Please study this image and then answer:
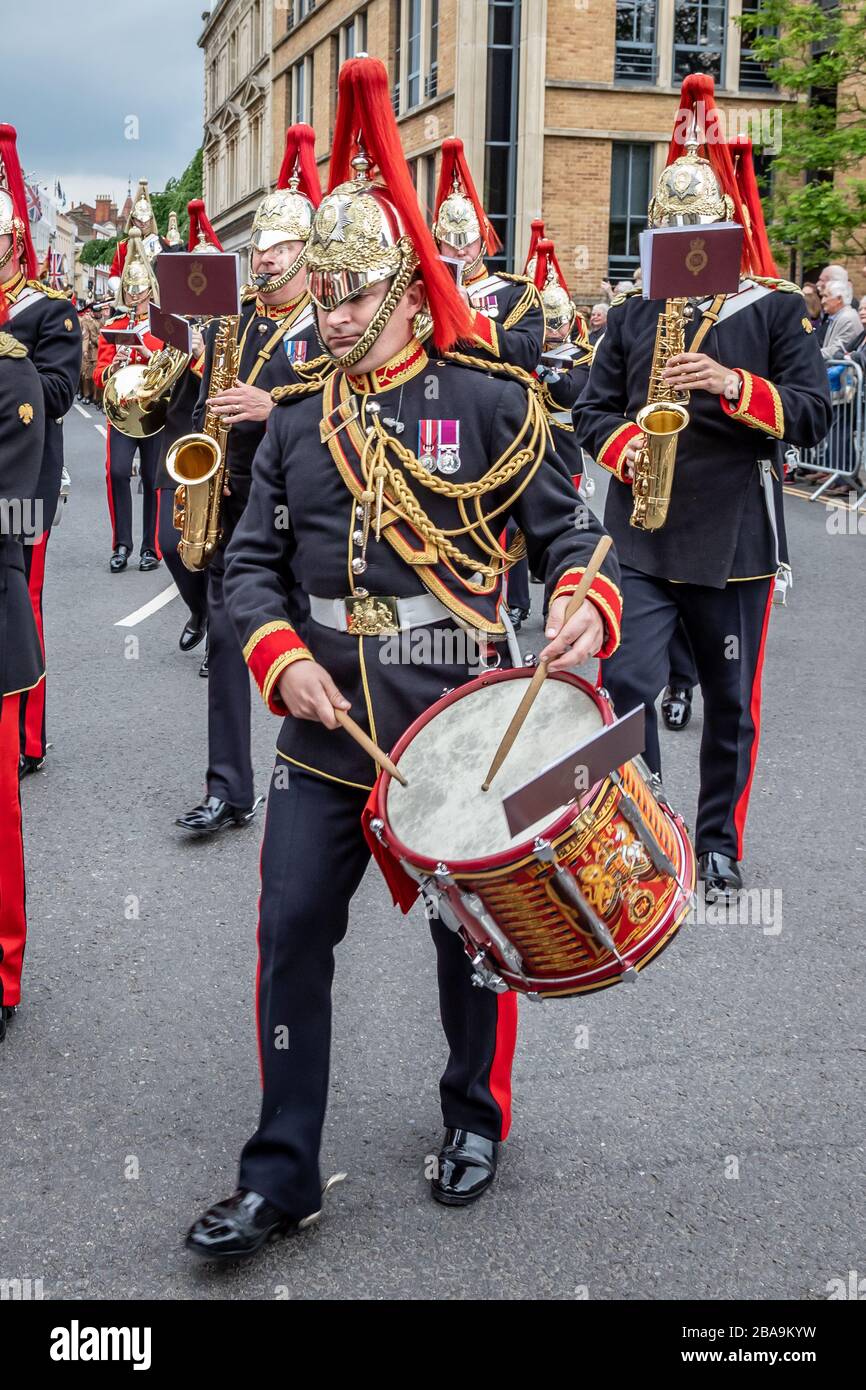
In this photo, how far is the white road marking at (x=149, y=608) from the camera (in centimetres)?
1033

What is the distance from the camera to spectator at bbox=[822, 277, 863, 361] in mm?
15219

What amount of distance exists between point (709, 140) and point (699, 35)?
27.7m

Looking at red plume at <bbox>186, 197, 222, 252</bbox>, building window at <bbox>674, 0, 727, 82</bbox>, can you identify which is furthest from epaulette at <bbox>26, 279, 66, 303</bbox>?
building window at <bbox>674, 0, 727, 82</bbox>

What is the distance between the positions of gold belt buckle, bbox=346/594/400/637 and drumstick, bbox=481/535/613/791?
0.35 m

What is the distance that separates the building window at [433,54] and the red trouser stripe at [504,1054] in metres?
31.5

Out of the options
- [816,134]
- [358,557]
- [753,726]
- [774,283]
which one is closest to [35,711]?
[753,726]

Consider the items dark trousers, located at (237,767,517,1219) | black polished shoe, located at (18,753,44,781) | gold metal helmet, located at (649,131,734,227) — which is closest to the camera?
dark trousers, located at (237,767,517,1219)

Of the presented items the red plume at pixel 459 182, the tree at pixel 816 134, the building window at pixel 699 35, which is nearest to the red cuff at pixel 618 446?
the red plume at pixel 459 182

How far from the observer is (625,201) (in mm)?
30578

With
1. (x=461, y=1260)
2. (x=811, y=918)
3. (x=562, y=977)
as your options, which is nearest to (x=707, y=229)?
(x=811, y=918)

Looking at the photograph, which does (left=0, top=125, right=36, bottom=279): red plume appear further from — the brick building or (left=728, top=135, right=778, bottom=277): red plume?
the brick building

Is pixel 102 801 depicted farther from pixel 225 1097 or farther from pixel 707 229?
pixel 707 229

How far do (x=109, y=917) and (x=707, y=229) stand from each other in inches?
113

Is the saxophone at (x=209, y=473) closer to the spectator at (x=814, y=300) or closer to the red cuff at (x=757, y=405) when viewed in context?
the red cuff at (x=757, y=405)
